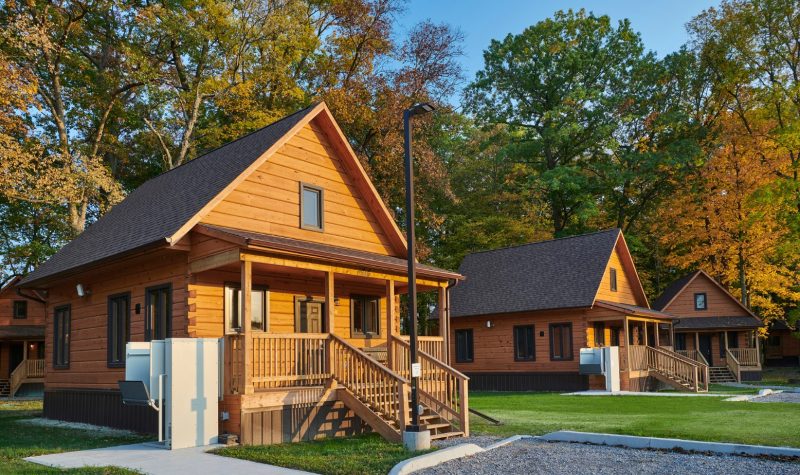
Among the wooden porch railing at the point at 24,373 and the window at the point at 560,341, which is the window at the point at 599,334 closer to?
the window at the point at 560,341

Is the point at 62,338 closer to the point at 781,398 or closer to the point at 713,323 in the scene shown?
the point at 781,398

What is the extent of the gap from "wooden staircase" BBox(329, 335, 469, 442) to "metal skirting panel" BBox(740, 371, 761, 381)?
28847 millimetres

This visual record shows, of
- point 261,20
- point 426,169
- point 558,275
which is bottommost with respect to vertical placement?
point 558,275

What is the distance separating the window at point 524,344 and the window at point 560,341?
34.4 inches

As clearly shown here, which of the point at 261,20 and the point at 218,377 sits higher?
the point at 261,20

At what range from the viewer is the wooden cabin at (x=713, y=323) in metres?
38.2

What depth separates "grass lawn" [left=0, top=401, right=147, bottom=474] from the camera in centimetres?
993

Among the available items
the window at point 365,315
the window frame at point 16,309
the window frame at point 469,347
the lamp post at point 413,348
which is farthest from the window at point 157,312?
the window frame at point 16,309

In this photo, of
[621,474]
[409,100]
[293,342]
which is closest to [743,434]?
[621,474]

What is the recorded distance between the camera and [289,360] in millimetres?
13805

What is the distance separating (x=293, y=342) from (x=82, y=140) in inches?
968

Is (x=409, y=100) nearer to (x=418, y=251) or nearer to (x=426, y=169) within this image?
(x=426, y=169)

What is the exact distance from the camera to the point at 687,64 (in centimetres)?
4309

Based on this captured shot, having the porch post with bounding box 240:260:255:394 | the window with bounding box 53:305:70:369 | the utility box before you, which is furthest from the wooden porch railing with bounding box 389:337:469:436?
the window with bounding box 53:305:70:369
